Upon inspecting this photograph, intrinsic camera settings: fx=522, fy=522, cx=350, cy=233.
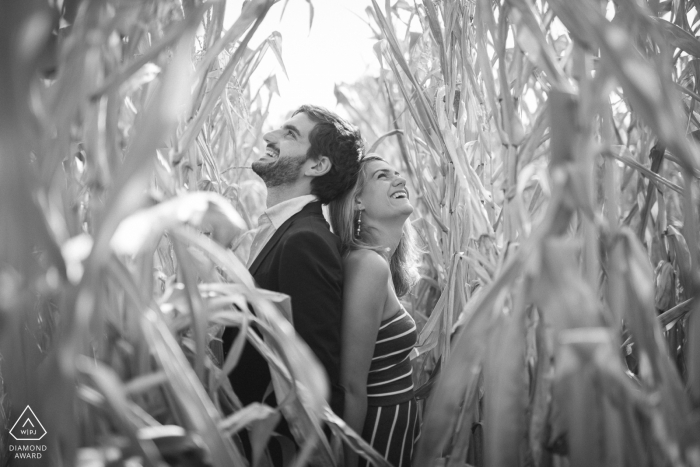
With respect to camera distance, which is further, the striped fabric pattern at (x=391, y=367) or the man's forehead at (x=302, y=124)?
the man's forehead at (x=302, y=124)

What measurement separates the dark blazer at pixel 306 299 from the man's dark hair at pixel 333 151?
30 centimetres

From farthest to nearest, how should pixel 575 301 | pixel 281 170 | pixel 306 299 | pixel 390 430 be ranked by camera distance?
1. pixel 281 170
2. pixel 390 430
3. pixel 306 299
4. pixel 575 301

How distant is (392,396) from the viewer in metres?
1.10

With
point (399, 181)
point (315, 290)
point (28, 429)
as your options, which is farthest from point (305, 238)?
point (28, 429)

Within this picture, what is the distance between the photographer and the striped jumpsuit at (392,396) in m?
1.08

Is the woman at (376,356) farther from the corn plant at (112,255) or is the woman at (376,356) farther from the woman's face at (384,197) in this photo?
the corn plant at (112,255)

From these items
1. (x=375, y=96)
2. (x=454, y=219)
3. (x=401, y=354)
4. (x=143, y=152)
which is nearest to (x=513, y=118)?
(x=143, y=152)

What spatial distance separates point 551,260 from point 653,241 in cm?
96

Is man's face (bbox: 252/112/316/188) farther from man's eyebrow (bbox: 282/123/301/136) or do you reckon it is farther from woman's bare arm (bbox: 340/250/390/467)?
woman's bare arm (bbox: 340/250/390/467)

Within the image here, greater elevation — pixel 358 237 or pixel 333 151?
pixel 333 151

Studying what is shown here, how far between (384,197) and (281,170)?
0.27m

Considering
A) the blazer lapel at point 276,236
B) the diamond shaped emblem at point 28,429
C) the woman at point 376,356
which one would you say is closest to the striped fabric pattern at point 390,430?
the woman at point 376,356

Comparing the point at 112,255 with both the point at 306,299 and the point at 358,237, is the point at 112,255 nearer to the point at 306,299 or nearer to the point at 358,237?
the point at 306,299

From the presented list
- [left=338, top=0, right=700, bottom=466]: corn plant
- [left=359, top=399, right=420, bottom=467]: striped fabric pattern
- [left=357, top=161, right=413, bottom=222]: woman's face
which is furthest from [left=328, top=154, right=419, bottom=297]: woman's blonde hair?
[left=338, top=0, right=700, bottom=466]: corn plant
